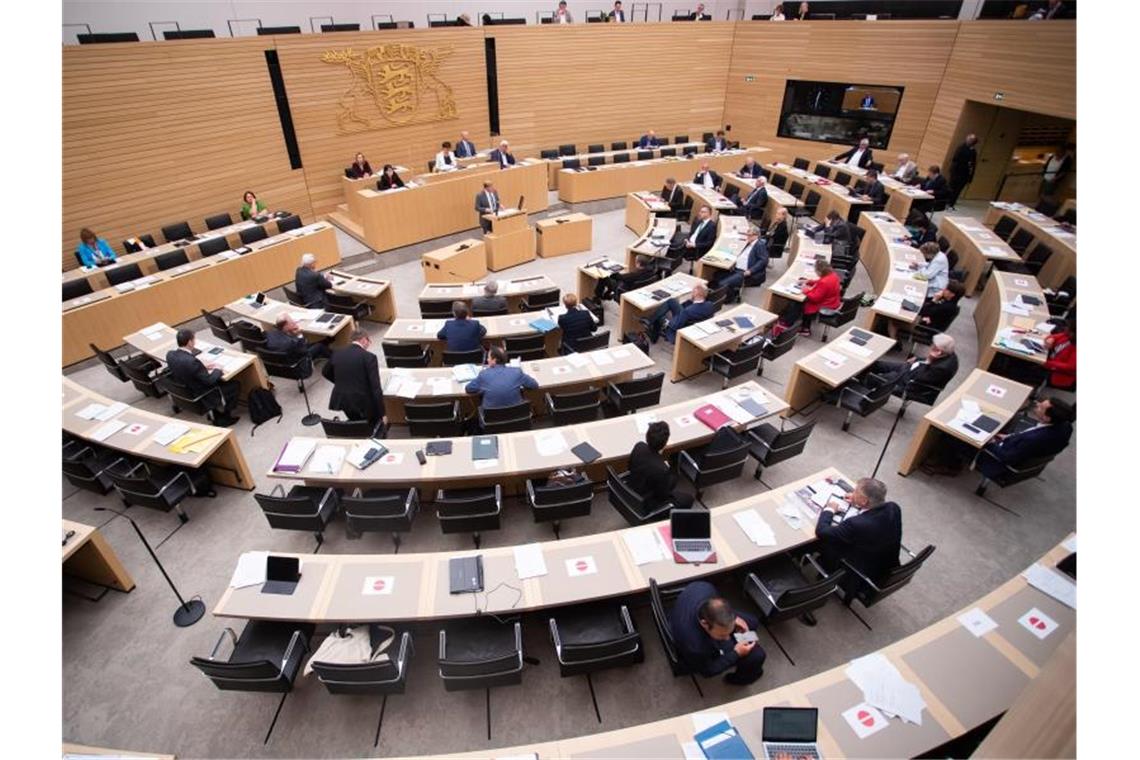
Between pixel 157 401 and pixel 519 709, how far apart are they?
737 centimetres

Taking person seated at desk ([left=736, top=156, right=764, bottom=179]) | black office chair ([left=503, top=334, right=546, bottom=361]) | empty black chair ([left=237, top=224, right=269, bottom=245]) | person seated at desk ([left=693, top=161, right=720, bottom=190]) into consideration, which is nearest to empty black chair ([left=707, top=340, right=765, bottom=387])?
black office chair ([left=503, top=334, right=546, bottom=361])

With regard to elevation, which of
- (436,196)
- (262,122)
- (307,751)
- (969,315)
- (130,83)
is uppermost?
(130,83)

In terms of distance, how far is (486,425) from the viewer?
260 inches

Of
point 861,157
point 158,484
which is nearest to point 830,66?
point 861,157

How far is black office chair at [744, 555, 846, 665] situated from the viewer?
4344 mm

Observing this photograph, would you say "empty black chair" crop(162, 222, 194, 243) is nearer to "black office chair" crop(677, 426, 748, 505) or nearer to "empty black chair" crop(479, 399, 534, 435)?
"empty black chair" crop(479, 399, 534, 435)

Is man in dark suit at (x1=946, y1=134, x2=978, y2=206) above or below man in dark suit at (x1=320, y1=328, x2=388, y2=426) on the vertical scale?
above

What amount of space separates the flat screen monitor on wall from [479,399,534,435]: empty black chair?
645 inches

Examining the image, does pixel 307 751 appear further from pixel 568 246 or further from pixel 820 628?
pixel 568 246

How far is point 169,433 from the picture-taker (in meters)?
6.19

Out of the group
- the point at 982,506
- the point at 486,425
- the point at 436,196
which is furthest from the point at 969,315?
the point at 436,196

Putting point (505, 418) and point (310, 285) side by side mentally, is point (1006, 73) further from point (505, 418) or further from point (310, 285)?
point (310, 285)

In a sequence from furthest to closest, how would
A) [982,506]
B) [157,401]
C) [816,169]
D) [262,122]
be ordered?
[816,169], [262,122], [157,401], [982,506]

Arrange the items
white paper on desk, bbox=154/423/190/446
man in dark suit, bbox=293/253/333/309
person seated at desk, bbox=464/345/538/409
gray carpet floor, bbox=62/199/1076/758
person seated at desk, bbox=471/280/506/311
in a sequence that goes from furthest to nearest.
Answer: man in dark suit, bbox=293/253/333/309 < person seated at desk, bbox=471/280/506/311 < person seated at desk, bbox=464/345/538/409 < white paper on desk, bbox=154/423/190/446 < gray carpet floor, bbox=62/199/1076/758
